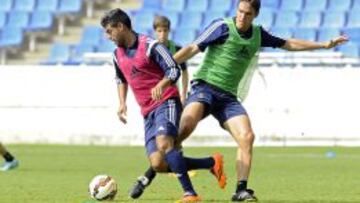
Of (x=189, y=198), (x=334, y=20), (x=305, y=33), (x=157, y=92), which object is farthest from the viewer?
(x=334, y=20)

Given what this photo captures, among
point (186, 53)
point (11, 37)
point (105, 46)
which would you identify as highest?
point (186, 53)

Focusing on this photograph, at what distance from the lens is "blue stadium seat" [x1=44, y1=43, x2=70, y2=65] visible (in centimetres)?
3353

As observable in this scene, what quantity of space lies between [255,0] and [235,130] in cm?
133

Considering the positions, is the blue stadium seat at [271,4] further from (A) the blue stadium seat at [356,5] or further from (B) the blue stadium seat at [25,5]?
(B) the blue stadium seat at [25,5]

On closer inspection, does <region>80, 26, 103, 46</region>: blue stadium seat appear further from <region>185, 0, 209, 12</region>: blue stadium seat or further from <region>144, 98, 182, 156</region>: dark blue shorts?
<region>144, 98, 182, 156</region>: dark blue shorts

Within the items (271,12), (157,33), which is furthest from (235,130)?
(271,12)

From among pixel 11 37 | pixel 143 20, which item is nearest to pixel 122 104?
pixel 143 20

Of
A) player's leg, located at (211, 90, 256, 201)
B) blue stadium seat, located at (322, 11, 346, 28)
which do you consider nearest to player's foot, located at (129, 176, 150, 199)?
player's leg, located at (211, 90, 256, 201)

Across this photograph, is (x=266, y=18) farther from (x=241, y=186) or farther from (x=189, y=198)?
(x=189, y=198)

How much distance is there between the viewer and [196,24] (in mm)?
35094

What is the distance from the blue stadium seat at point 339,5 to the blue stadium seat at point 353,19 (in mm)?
334

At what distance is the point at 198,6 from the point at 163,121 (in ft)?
80.2

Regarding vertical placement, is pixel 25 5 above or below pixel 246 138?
above

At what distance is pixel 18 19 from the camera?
36750 mm
